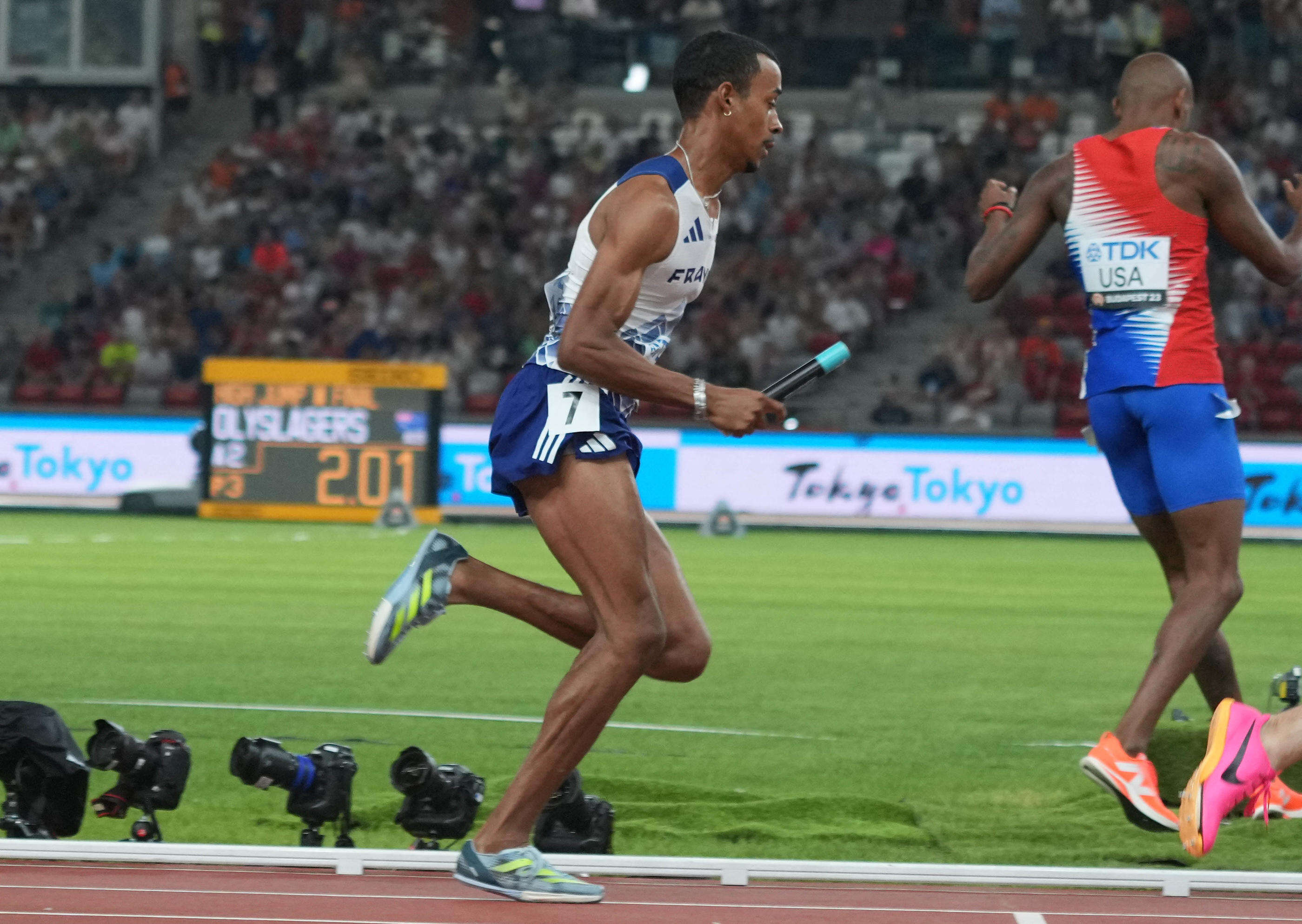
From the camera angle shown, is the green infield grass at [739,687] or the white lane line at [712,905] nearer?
the white lane line at [712,905]

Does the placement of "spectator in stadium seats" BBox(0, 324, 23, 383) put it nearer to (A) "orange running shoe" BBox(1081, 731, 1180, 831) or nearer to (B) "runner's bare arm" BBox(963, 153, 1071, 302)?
(B) "runner's bare arm" BBox(963, 153, 1071, 302)

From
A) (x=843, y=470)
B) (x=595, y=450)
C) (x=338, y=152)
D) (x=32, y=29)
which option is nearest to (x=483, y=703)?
(x=595, y=450)

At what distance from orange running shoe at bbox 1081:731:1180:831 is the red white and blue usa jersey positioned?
1.10 m

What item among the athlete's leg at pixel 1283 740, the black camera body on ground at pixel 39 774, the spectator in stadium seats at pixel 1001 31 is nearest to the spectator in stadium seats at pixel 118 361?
the spectator in stadium seats at pixel 1001 31

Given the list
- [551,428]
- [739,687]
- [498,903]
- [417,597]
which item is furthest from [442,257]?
[498,903]

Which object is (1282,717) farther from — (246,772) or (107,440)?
(107,440)

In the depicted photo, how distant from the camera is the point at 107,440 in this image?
21.7 meters

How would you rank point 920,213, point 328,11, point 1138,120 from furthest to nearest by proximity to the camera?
point 328,11
point 920,213
point 1138,120

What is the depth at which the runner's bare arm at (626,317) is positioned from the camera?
4.49 meters

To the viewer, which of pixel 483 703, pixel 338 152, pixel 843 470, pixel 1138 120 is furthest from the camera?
pixel 338 152

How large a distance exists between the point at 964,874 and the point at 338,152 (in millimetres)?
25228

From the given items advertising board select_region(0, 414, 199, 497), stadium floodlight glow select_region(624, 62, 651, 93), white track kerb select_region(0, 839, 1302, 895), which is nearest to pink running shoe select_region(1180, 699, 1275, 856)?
white track kerb select_region(0, 839, 1302, 895)

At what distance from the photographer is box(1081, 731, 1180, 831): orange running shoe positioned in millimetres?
4957

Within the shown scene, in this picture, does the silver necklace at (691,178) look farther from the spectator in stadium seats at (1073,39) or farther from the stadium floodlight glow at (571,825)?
the spectator in stadium seats at (1073,39)
